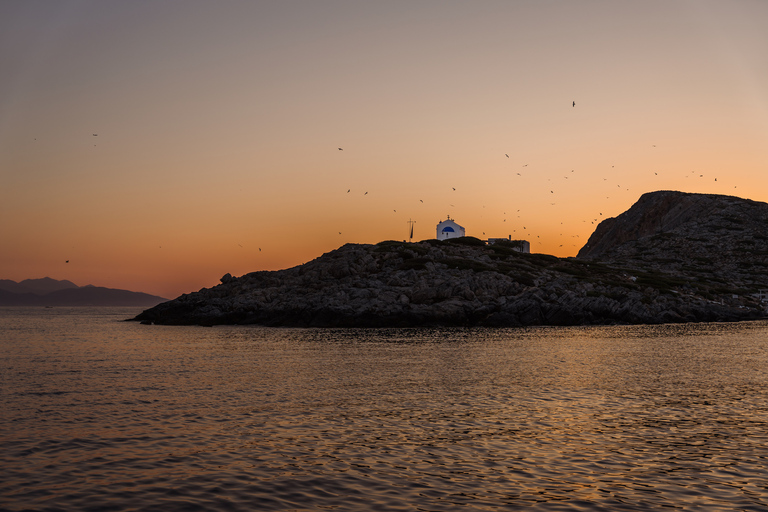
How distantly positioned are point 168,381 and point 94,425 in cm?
1487

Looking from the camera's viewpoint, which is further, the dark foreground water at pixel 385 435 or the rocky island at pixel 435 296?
the rocky island at pixel 435 296

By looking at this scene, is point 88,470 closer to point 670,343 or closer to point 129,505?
point 129,505

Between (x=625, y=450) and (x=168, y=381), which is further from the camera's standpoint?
(x=168, y=381)

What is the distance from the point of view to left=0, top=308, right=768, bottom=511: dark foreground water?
16.9m

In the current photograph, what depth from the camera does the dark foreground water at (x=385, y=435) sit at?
16.9 metres

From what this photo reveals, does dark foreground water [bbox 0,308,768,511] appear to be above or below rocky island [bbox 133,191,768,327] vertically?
below

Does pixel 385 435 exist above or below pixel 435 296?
below

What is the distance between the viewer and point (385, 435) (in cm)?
2452

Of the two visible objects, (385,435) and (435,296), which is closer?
(385,435)

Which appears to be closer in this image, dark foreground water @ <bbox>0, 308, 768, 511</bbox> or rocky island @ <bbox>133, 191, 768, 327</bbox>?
dark foreground water @ <bbox>0, 308, 768, 511</bbox>

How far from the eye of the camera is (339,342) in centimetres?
7581

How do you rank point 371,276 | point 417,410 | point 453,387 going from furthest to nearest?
point 371,276 → point 453,387 → point 417,410

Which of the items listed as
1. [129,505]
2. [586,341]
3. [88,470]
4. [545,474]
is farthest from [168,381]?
[586,341]

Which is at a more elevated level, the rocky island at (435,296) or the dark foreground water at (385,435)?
the rocky island at (435,296)
